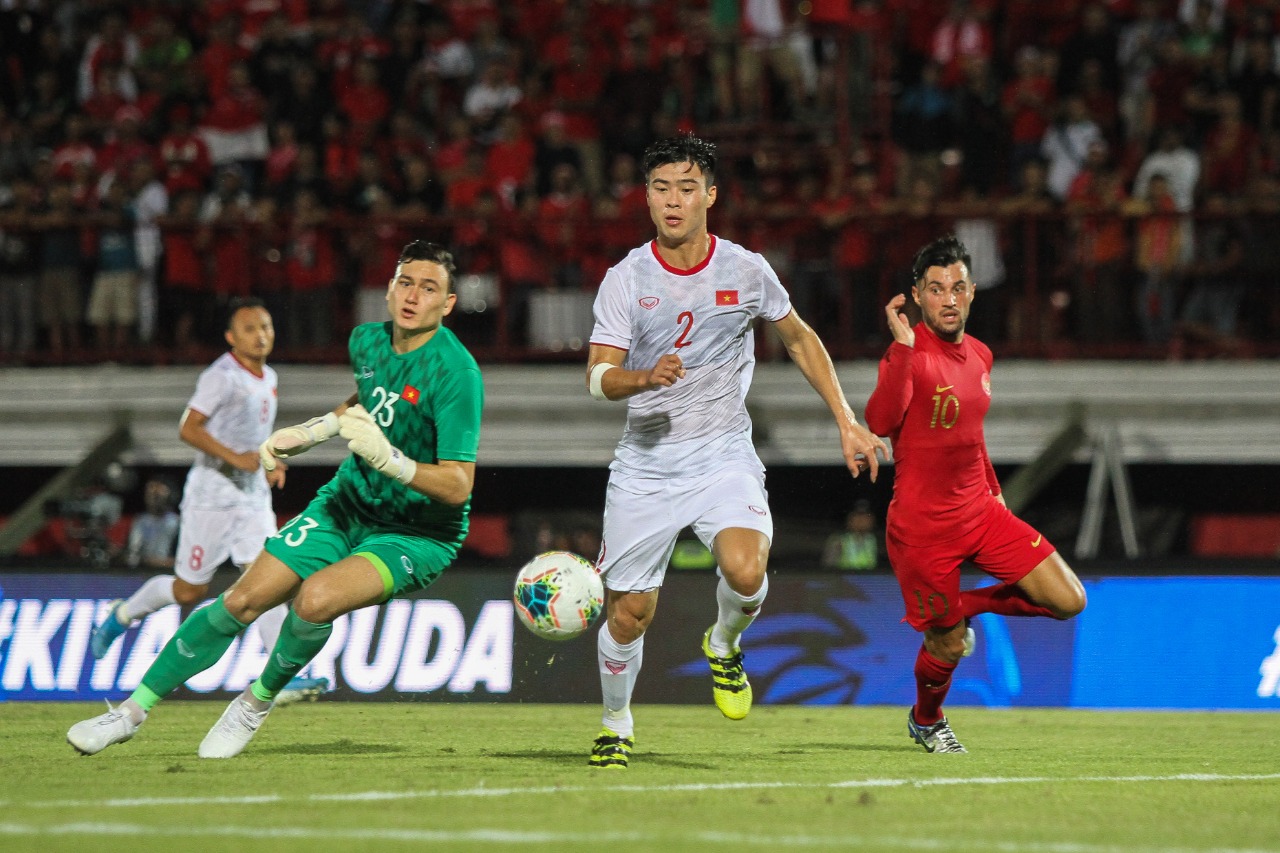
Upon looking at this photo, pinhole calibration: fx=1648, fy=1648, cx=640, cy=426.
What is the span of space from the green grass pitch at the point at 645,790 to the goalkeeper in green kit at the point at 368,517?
0.35m

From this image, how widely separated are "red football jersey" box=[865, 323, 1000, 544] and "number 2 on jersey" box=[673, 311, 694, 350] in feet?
3.80

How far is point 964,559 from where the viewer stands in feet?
27.5

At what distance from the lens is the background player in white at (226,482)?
37.0ft

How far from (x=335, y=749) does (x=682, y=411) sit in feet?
7.97

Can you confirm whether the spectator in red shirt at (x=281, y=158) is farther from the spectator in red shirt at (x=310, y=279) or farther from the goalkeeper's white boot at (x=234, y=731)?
the goalkeeper's white boot at (x=234, y=731)

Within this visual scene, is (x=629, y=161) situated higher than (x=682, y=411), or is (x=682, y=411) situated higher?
A: (x=629, y=161)

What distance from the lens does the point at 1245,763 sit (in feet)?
26.1

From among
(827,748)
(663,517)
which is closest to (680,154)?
(663,517)

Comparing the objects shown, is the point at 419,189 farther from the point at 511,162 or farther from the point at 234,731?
the point at 234,731

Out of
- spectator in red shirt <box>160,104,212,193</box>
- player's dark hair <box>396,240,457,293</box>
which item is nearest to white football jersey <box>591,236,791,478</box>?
player's dark hair <box>396,240,457,293</box>

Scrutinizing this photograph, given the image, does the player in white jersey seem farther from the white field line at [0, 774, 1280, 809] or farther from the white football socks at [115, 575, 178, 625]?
the white football socks at [115, 575, 178, 625]

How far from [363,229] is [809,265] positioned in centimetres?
411

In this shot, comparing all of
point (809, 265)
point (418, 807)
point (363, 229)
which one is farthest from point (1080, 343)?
point (418, 807)

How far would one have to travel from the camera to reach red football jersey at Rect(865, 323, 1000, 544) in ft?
27.2
